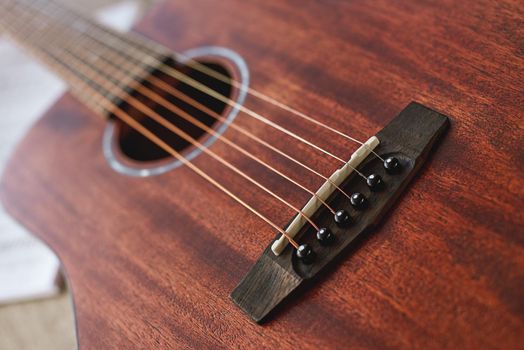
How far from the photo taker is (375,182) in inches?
19.7

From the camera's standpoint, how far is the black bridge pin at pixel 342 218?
0.49m

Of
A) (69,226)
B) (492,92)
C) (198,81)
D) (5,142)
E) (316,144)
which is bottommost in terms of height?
(5,142)

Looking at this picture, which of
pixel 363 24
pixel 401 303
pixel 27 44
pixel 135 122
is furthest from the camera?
pixel 27 44

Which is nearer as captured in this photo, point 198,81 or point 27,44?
point 198,81

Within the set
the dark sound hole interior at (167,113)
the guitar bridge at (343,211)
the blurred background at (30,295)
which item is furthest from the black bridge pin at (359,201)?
the blurred background at (30,295)

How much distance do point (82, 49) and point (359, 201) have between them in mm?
667

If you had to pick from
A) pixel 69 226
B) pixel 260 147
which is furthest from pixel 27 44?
pixel 260 147

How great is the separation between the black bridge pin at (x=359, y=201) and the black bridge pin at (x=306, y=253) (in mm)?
64

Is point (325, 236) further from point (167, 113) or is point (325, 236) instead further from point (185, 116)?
point (167, 113)

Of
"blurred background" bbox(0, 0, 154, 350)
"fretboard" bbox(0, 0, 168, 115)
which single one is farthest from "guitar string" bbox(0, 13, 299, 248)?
"blurred background" bbox(0, 0, 154, 350)

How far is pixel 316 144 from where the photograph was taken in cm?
59

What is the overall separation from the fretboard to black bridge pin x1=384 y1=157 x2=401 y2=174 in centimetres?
48

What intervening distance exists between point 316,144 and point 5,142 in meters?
0.97

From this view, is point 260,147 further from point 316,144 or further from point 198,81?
point 198,81
